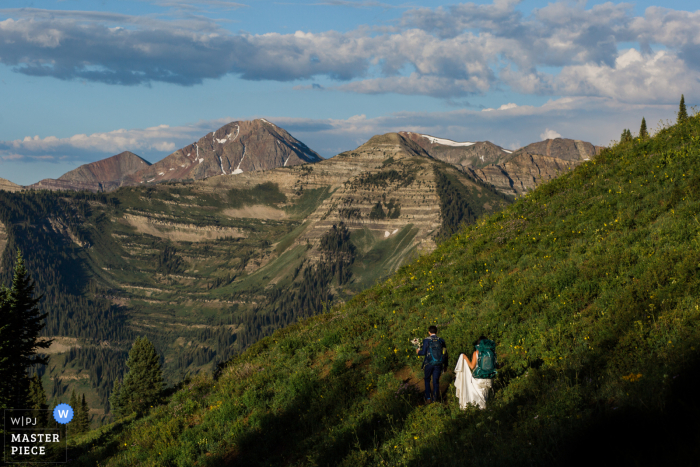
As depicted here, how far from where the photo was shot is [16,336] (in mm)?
36094

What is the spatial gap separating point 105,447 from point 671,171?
87.2 feet

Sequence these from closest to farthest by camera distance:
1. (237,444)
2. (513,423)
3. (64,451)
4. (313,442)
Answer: (513,423)
(313,442)
(237,444)
(64,451)

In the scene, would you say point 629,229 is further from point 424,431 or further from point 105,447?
point 105,447

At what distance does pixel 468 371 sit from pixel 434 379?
1.15 m

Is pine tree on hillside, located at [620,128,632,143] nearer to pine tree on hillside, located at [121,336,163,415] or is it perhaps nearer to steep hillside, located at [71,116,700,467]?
steep hillside, located at [71,116,700,467]

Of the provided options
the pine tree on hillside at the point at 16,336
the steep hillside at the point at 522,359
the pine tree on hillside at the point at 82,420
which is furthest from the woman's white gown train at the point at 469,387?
the pine tree on hillside at the point at 82,420

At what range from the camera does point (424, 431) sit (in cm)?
1212

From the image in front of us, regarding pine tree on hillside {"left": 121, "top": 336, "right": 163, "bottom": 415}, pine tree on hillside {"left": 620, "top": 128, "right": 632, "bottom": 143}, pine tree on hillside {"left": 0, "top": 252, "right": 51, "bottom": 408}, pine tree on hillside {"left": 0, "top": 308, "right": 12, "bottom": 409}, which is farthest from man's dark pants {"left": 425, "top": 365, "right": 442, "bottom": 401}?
pine tree on hillside {"left": 121, "top": 336, "right": 163, "bottom": 415}

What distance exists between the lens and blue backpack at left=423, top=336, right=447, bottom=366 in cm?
1320

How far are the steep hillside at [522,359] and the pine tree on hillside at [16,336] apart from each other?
14.6 m

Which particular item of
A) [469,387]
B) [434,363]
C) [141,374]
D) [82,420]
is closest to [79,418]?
[82,420]

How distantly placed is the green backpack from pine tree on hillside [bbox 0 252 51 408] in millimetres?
32471

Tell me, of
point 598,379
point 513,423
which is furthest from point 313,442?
point 598,379

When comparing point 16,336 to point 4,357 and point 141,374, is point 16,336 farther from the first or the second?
point 141,374
